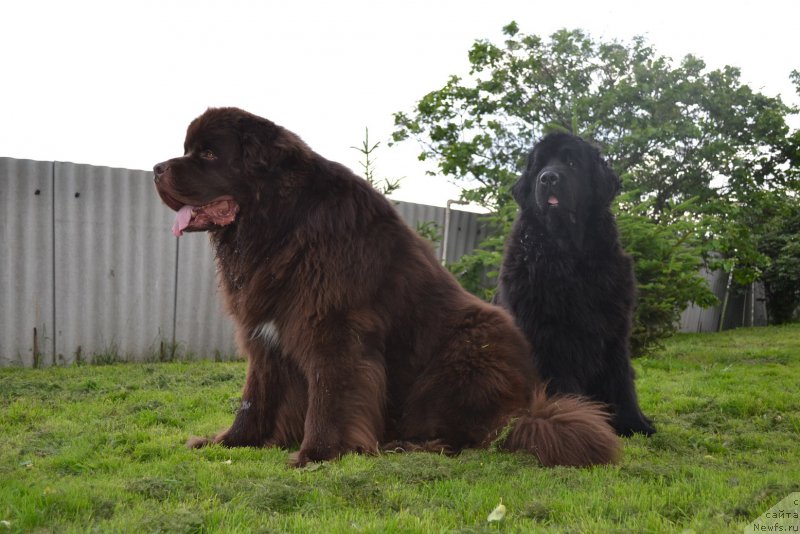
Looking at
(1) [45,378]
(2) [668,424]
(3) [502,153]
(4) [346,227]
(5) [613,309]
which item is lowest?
(1) [45,378]

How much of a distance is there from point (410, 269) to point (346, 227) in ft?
1.33

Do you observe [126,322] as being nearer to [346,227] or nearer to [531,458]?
[346,227]

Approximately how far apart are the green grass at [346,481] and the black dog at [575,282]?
1.51ft

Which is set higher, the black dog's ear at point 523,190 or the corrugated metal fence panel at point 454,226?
the black dog's ear at point 523,190

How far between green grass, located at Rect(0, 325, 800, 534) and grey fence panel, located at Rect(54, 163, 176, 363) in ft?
7.84

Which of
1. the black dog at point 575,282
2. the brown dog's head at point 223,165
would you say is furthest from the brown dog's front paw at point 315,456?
the black dog at point 575,282

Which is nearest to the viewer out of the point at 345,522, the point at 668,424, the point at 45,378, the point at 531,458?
the point at 345,522

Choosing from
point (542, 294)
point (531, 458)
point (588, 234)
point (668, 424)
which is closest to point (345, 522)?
point (531, 458)

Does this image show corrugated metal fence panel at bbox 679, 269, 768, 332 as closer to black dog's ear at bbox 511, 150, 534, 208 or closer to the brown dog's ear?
black dog's ear at bbox 511, 150, 534, 208

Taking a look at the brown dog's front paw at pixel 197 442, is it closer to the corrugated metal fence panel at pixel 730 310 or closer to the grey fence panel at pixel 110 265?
the grey fence panel at pixel 110 265

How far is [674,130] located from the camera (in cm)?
1235

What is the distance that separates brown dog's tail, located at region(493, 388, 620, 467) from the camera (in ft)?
10.7

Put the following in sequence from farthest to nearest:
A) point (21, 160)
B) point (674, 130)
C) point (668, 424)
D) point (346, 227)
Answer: point (674, 130), point (21, 160), point (668, 424), point (346, 227)

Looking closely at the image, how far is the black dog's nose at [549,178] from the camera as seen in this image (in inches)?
168
